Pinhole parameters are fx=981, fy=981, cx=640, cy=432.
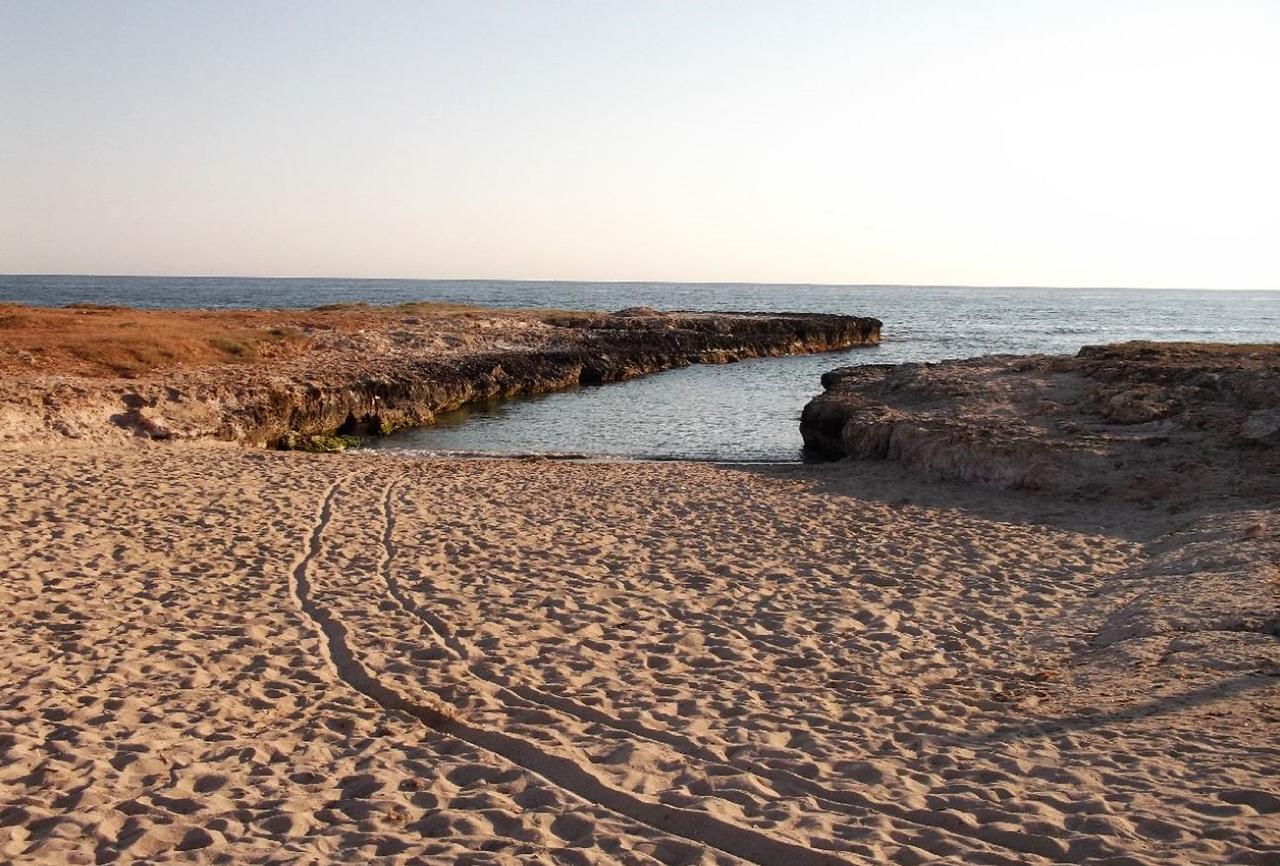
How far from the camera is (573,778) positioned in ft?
20.0

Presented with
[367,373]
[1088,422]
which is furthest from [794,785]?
[367,373]

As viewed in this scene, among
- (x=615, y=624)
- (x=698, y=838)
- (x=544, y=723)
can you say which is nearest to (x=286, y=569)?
(x=615, y=624)

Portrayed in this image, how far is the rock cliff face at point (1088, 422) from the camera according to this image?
15172 millimetres

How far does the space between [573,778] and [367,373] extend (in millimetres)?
22241

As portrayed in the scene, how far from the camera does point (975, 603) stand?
998cm

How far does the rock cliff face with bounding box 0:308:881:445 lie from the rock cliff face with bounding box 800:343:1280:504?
11.6 metres

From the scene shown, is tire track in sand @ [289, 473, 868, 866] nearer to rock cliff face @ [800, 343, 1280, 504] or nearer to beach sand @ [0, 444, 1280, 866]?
beach sand @ [0, 444, 1280, 866]

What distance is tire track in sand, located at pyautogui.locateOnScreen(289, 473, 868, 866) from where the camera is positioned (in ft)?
17.0

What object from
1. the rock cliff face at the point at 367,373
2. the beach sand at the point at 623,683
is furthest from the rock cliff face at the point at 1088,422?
the rock cliff face at the point at 367,373

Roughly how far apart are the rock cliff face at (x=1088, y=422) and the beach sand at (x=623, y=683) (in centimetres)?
173

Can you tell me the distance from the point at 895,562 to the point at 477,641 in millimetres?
5284

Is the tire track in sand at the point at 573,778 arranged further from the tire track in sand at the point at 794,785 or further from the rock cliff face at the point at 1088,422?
the rock cliff face at the point at 1088,422

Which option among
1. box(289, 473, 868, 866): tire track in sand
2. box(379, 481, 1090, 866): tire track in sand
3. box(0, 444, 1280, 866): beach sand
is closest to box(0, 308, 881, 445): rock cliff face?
box(0, 444, 1280, 866): beach sand

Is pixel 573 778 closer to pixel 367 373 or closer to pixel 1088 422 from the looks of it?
pixel 1088 422
